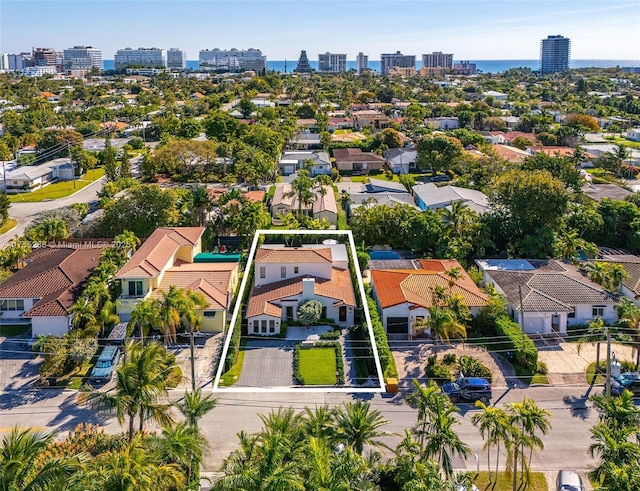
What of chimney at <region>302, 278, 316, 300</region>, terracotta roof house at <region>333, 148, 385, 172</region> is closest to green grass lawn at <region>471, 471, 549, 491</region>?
chimney at <region>302, 278, 316, 300</region>

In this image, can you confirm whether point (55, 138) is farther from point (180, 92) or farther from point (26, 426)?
point (180, 92)

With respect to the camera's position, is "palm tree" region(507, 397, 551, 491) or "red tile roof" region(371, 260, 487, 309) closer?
"palm tree" region(507, 397, 551, 491)

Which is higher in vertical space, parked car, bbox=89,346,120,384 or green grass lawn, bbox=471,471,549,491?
parked car, bbox=89,346,120,384

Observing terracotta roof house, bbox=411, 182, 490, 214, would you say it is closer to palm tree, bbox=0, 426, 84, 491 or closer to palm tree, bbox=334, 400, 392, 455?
palm tree, bbox=334, 400, 392, 455

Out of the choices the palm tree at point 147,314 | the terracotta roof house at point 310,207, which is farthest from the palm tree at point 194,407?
the terracotta roof house at point 310,207

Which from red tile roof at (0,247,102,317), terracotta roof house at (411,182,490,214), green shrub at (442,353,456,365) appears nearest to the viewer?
green shrub at (442,353,456,365)

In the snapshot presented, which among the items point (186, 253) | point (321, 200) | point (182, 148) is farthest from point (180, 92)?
point (186, 253)
